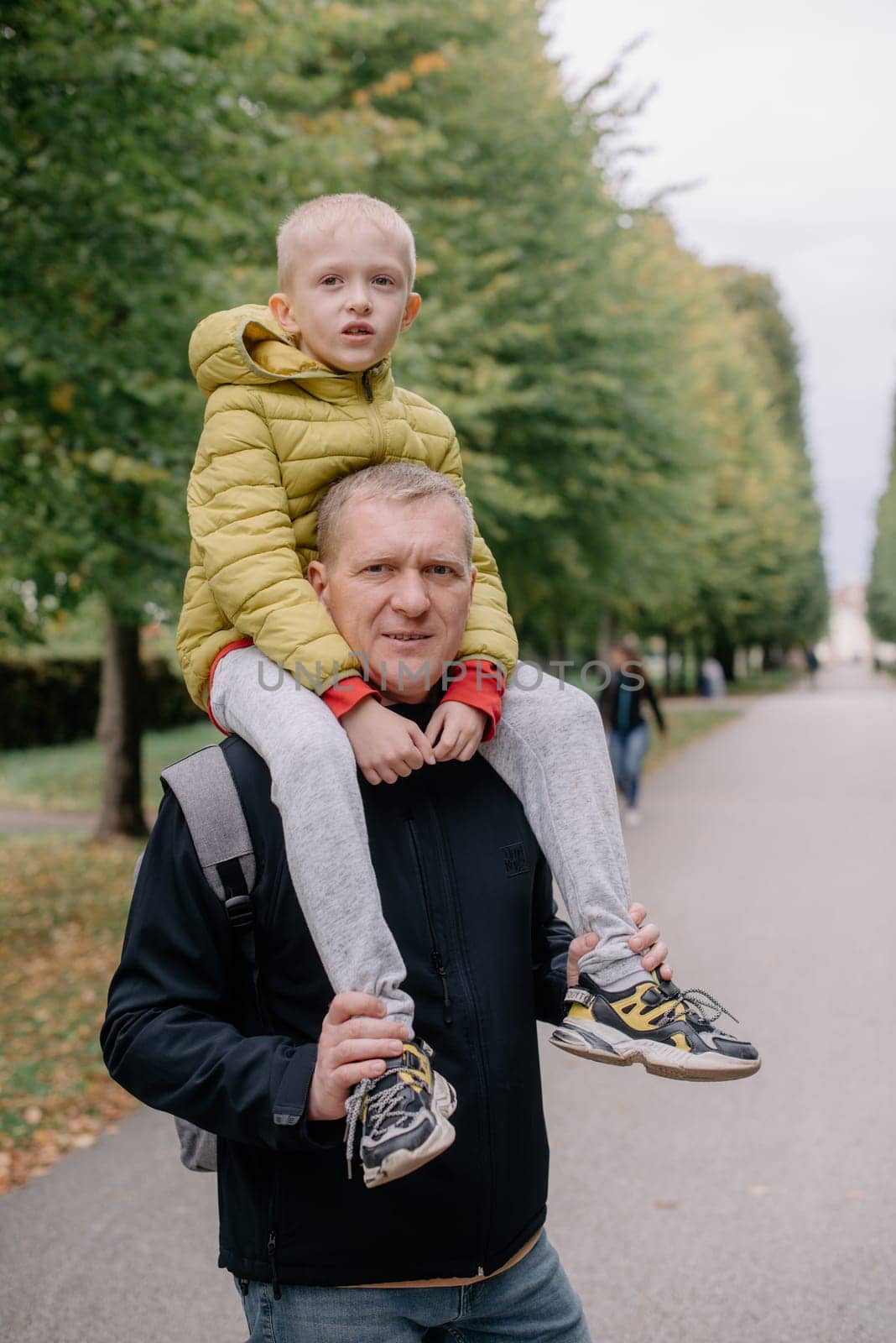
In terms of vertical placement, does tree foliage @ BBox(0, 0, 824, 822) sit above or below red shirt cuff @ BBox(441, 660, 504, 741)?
above

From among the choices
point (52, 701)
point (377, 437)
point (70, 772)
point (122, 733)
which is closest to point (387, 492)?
point (377, 437)

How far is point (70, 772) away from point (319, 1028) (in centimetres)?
1973

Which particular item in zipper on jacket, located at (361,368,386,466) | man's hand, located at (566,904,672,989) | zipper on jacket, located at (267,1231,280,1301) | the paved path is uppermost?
zipper on jacket, located at (361,368,386,466)

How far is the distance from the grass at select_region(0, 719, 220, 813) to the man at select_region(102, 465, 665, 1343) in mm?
13568

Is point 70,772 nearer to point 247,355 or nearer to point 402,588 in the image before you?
point 247,355

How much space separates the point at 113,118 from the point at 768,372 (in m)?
53.4

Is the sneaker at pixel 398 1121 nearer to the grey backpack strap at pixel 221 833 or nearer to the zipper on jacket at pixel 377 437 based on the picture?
the grey backpack strap at pixel 221 833

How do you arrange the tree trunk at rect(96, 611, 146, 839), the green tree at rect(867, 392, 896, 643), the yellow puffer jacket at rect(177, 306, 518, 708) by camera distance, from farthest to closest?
the green tree at rect(867, 392, 896, 643) < the tree trunk at rect(96, 611, 146, 839) < the yellow puffer jacket at rect(177, 306, 518, 708)

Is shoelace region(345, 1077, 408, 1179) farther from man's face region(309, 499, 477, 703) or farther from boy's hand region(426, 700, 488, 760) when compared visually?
man's face region(309, 499, 477, 703)

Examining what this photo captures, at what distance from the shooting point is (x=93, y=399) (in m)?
7.09

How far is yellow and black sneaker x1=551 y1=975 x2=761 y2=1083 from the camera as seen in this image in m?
1.89

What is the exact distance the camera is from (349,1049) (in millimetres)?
1679

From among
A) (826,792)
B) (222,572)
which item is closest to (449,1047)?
(222,572)

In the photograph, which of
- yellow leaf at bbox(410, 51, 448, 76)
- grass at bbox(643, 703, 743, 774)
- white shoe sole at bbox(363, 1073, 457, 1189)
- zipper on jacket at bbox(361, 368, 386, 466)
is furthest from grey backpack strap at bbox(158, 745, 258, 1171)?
grass at bbox(643, 703, 743, 774)
